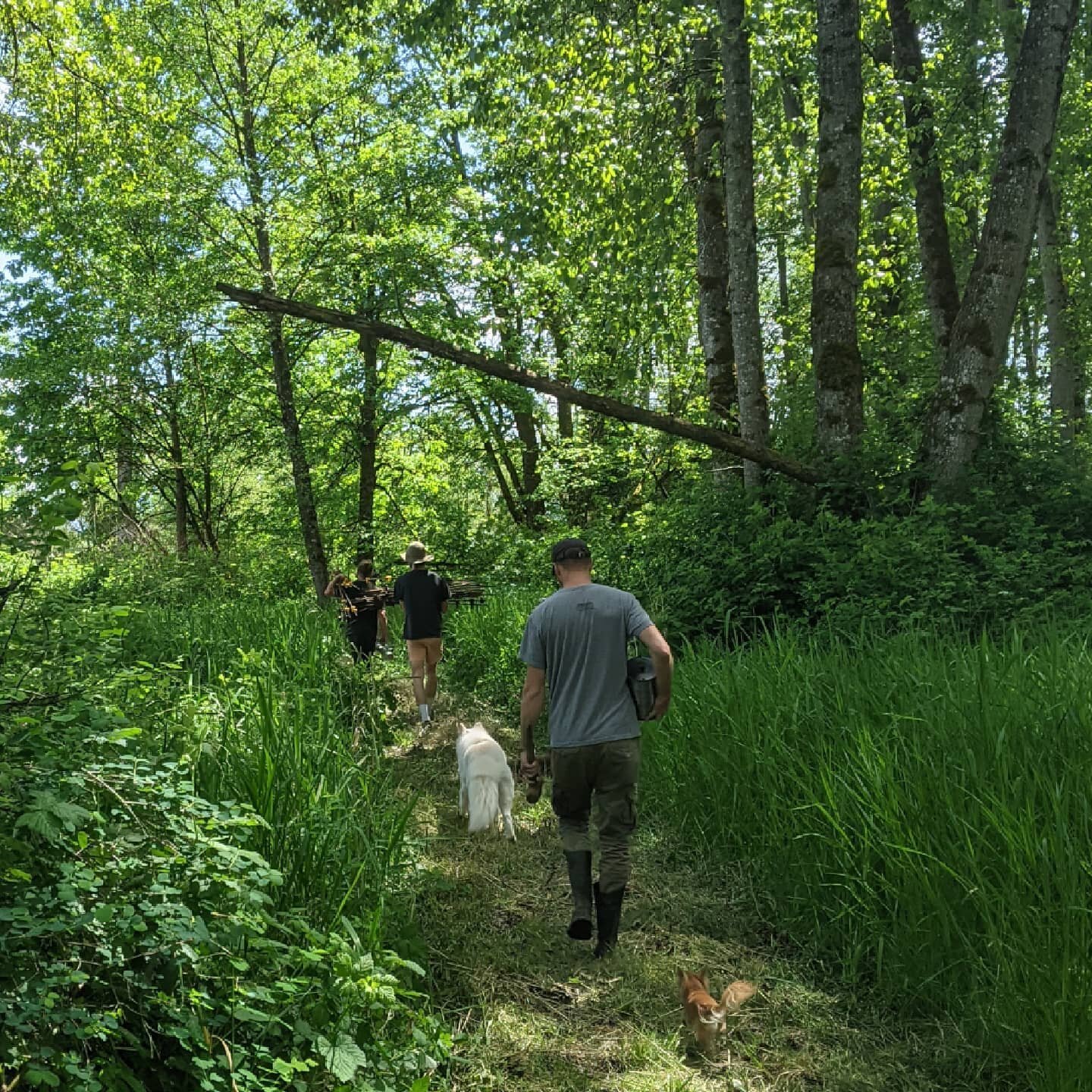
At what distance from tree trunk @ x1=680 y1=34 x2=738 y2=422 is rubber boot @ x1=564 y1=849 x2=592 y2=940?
25.2 feet

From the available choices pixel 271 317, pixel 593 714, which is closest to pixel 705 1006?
pixel 593 714

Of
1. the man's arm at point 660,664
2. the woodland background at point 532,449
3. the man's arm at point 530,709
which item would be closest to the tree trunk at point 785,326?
the woodland background at point 532,449

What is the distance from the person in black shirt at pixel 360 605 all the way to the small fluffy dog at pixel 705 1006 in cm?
688

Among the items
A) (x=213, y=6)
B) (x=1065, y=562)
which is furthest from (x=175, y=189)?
(x=1065, y=562)

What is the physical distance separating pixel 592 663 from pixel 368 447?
1678 centimetres

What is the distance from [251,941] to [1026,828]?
2.92 metres

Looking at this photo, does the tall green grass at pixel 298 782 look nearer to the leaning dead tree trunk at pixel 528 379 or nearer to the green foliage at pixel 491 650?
the green foliage at pixel 491 650

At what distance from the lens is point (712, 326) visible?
11812 millimetres

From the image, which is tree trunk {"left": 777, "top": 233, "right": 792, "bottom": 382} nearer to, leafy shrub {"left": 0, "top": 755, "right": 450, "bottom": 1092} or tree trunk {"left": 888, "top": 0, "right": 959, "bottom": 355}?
tree trunk {"left": 888, "top": 0, "right": 959, "bottom": 355}

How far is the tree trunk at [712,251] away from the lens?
37.5 ft

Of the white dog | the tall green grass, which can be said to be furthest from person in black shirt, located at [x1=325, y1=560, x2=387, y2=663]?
the white dog

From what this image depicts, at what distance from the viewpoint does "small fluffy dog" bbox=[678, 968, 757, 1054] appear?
3.29 metres

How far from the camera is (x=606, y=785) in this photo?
4648 millimetres

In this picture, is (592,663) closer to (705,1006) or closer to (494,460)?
(705,1006)
